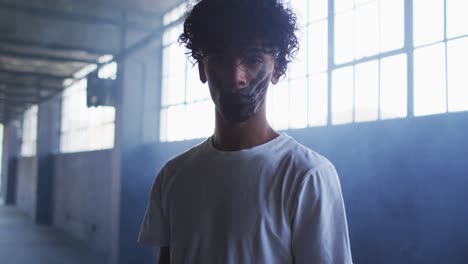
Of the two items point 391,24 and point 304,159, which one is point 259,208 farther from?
point 391,24

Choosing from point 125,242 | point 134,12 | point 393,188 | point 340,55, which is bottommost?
point 125,242

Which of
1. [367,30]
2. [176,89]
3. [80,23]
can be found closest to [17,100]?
[80,23]

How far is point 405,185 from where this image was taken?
2.73 m

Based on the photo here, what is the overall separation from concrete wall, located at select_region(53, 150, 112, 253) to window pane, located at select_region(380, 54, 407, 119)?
5.42 metres

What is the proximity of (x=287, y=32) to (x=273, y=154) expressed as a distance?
268mm

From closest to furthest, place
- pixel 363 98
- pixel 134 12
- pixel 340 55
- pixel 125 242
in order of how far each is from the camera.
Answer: pixel 363 98 < pixel 340 55 < pixel 134 12 < pixel 125 242

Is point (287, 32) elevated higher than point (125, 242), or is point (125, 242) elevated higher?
point (287, 32)

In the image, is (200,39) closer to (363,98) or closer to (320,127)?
(363,98)

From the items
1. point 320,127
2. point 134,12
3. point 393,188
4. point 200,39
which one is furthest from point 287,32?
point 134,12

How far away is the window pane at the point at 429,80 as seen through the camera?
8.55 feet

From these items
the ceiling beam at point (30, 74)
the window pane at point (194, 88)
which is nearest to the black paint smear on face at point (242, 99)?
the window pane at point (194, 88)

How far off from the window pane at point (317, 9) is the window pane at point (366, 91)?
588 mm

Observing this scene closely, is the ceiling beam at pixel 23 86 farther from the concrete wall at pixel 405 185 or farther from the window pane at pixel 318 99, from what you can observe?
the concrete wall at pixel 405 185

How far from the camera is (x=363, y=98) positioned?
3.13 metres
